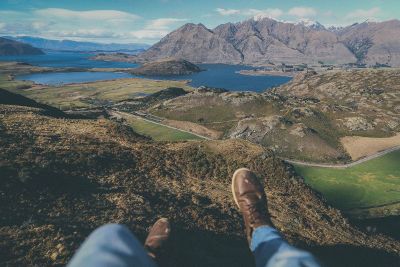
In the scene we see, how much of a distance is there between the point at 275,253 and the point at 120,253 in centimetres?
281

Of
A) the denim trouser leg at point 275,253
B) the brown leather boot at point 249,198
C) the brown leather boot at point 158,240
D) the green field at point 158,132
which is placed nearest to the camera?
the denim trouser leg at point 275,253

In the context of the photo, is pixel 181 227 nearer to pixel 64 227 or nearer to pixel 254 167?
pixel 64 227

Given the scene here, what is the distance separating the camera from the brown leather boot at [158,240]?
8.61 metres

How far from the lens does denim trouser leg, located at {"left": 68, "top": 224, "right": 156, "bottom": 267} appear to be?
4.44 m

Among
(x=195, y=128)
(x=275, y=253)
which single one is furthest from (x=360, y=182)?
(x=275, y=253)

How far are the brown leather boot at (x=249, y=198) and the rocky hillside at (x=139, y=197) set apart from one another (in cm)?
218

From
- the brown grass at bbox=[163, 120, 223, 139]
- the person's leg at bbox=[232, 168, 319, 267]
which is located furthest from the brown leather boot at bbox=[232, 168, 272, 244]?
the brown grass at bbox=[163, 120, 223, 139]

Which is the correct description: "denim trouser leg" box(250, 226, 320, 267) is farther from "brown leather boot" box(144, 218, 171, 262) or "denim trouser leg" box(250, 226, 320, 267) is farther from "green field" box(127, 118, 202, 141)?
"green field" box(127, 118, 202, 141)

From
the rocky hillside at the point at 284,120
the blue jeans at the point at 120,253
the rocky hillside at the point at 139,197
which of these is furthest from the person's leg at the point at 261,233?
the rocky hillside at the point at 284,120

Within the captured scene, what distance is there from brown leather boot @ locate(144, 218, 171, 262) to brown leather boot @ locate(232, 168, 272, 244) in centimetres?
217

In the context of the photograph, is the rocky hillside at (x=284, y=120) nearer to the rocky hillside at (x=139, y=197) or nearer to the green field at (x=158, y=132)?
the green field at (x=158, y=132)

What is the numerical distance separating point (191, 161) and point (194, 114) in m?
126

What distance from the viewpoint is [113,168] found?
80.7ft

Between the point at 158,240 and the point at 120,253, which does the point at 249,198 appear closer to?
the point at 158,240
